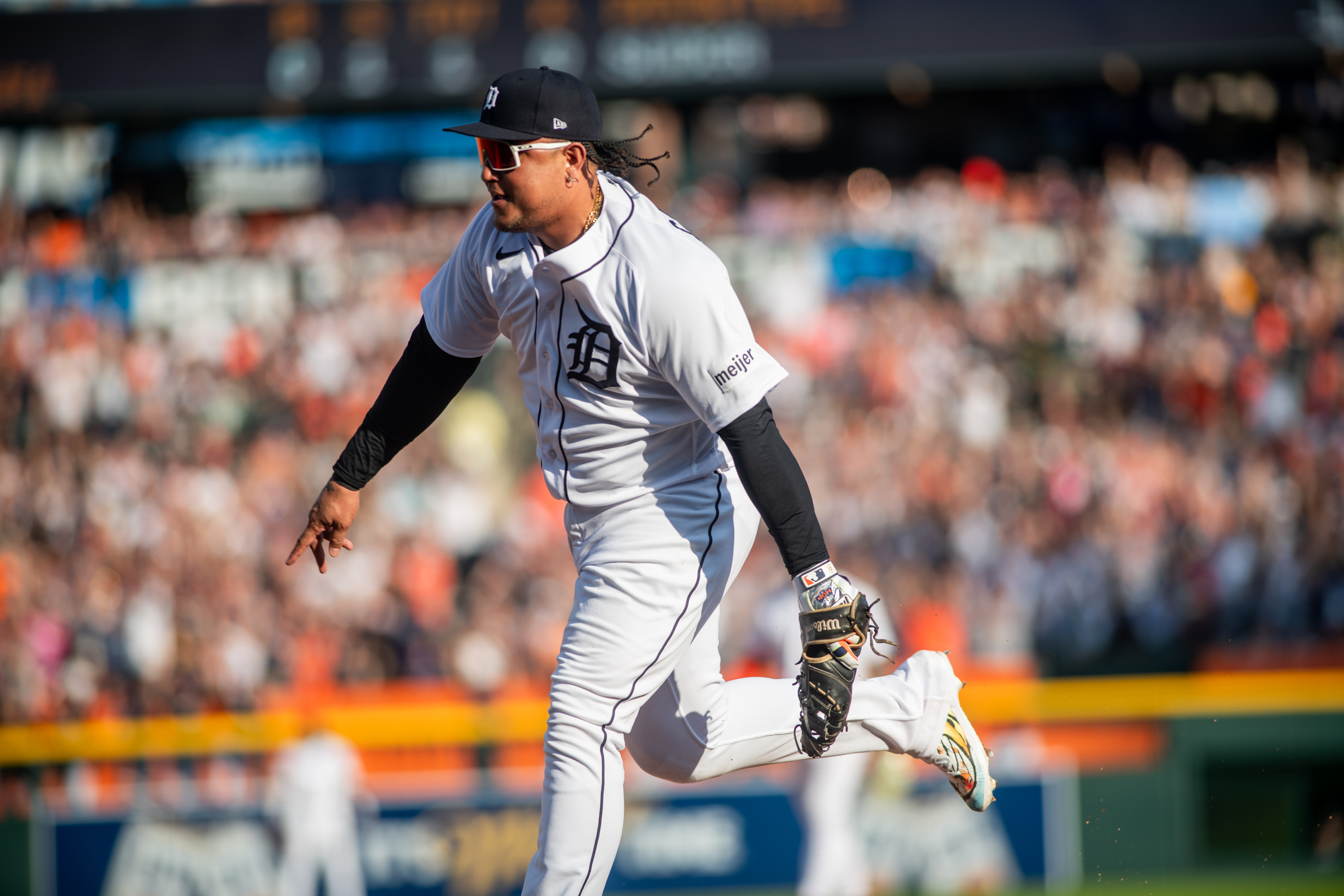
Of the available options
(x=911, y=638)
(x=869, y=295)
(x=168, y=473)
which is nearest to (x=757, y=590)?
(x=911, y=638)

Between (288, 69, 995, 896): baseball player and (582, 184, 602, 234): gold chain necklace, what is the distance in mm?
15

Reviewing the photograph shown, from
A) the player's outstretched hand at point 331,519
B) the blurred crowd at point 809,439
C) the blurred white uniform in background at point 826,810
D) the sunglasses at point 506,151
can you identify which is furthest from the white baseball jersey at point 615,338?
the blurred crowd at point 809,439

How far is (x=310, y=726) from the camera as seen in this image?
8.66 meters

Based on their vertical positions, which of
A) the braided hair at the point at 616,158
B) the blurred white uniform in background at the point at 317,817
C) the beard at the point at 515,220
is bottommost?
the blurred white uniform in background at the point at 317,817

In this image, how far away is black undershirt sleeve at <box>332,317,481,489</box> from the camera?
3.84 meters

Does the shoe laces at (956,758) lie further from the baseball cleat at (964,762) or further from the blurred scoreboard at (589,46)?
the blurred scoreboard at (589,46)

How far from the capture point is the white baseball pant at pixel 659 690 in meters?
3.30

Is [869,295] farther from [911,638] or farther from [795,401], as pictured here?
[911,638]

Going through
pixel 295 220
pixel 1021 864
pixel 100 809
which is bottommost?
pixel 1021 864

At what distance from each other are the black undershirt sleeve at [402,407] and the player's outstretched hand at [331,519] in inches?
1.3

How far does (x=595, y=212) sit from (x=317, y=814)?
642 centimetres

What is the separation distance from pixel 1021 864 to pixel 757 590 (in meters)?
2.65

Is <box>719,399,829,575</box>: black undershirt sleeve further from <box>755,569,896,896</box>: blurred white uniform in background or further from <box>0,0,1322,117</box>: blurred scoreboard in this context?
<box>0,0,1322,117</box>: blurred scoreboard

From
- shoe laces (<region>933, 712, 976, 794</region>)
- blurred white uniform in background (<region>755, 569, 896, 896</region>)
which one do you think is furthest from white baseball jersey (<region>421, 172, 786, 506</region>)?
blurred white uniform in background (<region>755, 569, 896, 896</region>)
